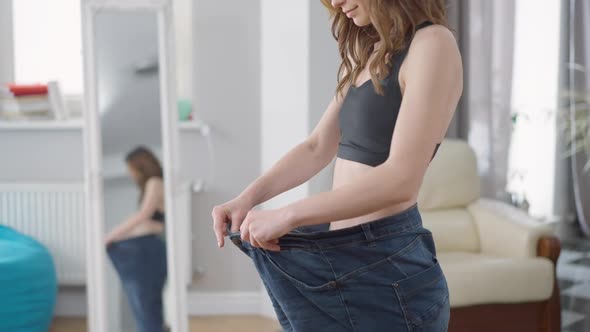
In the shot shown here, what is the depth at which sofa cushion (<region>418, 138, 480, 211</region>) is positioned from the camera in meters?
3.59

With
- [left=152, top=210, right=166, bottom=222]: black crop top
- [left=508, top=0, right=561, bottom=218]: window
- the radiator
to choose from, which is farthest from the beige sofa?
the radiator

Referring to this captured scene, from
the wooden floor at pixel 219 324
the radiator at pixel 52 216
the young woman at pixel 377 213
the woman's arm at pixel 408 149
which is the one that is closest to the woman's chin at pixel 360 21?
the young woman at pixel 377 213

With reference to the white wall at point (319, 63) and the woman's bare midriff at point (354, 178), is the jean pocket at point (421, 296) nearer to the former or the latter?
the woman's bare midriff at point (354, 178)

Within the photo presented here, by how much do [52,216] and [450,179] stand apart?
190 centimetres

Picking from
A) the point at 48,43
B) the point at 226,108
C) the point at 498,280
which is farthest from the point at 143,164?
the point at 498,280

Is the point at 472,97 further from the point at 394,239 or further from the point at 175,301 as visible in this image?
the point at 394,239

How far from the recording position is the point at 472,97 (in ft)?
13.5

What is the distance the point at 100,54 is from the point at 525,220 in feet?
6.34

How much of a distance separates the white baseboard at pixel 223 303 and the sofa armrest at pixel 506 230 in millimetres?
1176

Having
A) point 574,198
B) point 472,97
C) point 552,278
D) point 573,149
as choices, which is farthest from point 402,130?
point 574,198

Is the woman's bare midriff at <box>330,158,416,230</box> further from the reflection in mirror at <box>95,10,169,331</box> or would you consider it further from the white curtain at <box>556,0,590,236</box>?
the white curtain at <box>556,0,590,236</box>

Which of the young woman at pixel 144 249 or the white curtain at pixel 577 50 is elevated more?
the white curtain at pixel 577 50

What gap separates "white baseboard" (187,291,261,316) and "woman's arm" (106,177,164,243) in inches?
29.7

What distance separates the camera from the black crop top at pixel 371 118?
1.12 m
